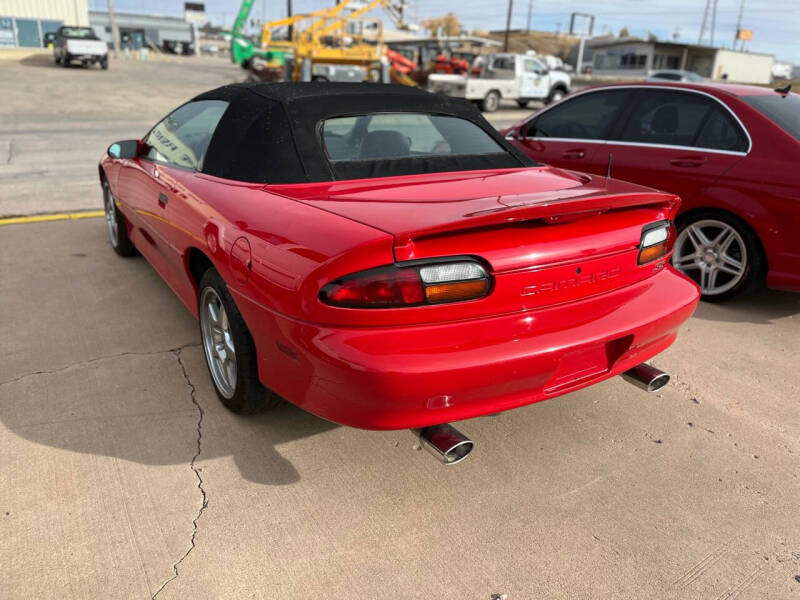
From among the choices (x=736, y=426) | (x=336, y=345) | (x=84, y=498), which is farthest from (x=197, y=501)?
(x=736, y=426)

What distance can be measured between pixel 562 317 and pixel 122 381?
88.8 inches

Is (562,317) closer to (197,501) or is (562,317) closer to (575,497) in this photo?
(575,497)

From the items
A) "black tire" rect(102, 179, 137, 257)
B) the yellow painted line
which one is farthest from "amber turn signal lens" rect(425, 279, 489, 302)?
the yellow painted line

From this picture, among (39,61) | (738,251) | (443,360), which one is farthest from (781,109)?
(39,61)

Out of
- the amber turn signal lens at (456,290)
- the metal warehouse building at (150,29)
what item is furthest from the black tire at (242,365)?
the metal warehouse building at (150,29)

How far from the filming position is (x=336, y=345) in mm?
2148

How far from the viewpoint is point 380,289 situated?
2115 millimetres

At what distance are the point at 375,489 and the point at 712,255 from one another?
3291 millimetres

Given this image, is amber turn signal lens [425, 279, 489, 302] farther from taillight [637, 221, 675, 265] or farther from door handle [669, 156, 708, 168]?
door handle [669, 156, 708, 168]

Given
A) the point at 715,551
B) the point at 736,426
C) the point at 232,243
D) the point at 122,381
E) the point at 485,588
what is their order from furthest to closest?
the point at 122,381 < the point at 736,426 < the point at 232,243 < the point at 715,551 < the point at 485,588

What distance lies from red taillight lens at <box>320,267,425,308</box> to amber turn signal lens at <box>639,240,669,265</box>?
107 cm

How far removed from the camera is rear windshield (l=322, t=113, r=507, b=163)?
10.1ft

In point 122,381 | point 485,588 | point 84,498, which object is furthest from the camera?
point 122,381

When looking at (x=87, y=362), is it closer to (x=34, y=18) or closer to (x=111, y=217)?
(x=111, y=217)
